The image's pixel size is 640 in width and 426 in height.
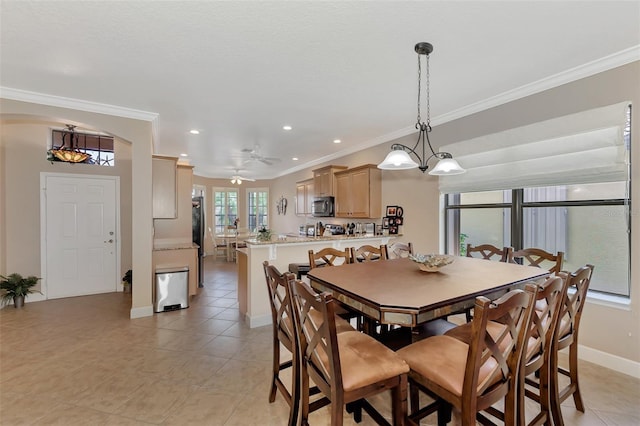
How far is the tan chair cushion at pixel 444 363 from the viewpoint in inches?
53.7

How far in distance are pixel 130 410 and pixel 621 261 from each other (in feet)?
14.0

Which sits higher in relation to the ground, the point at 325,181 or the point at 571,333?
the point at 325,181

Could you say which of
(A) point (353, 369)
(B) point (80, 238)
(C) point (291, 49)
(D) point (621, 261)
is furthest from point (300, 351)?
(B) point (80, 238)

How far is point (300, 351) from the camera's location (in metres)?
1.67

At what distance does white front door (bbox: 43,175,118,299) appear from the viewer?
4.52 metres

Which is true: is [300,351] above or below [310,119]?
below

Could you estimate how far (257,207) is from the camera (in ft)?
33.8

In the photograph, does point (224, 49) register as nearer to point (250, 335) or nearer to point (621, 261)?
point (250, 335)

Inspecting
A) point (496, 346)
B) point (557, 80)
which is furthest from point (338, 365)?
point (557, 80)

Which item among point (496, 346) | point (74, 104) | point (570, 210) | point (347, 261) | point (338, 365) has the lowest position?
point (338, 365)

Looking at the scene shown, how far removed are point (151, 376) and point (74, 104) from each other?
3.24 meters

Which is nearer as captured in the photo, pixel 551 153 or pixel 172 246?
pixel 551 153

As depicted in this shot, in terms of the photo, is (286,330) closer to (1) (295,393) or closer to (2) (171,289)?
(1) (295,393)

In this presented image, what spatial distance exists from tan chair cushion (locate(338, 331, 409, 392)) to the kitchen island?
6.81 feet
